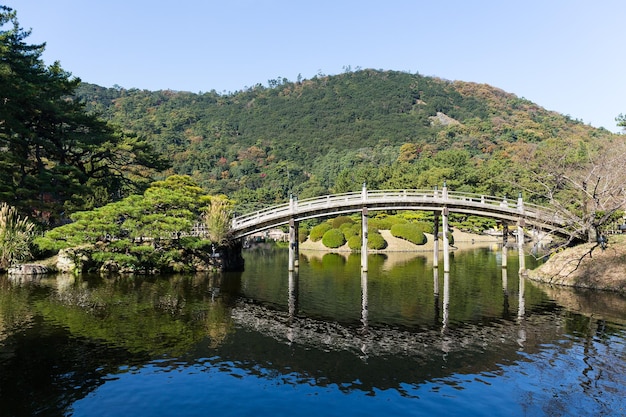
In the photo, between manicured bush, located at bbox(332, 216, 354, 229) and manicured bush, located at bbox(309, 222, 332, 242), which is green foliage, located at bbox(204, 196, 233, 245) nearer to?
manicured bush, located at bbox(309, 222, 332, 242)

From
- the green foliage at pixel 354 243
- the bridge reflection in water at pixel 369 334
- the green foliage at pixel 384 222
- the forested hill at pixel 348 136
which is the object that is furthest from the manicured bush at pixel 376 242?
the bridge reflection in water at pixel 369 334

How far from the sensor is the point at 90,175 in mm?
47219

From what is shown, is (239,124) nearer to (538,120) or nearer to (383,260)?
(538,120)

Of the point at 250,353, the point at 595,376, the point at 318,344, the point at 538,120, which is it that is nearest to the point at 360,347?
the point at 318,344

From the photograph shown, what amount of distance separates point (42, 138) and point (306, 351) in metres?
38.3

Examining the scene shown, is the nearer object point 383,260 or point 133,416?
point 133,416

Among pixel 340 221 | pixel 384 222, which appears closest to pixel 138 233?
pixel 340 221

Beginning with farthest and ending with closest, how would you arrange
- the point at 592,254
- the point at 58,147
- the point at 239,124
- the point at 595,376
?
the point at 239,124 → the point at 58,147 → the point at 592,254 → the point at 595,376

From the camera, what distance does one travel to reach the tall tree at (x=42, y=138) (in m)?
37.4

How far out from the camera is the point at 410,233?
60.5 m

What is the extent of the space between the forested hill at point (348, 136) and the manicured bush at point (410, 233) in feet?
57.7

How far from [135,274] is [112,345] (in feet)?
61.1

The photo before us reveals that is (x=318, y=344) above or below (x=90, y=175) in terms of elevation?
below

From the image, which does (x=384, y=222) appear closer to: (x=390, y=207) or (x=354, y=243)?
(x=354, y=243)
